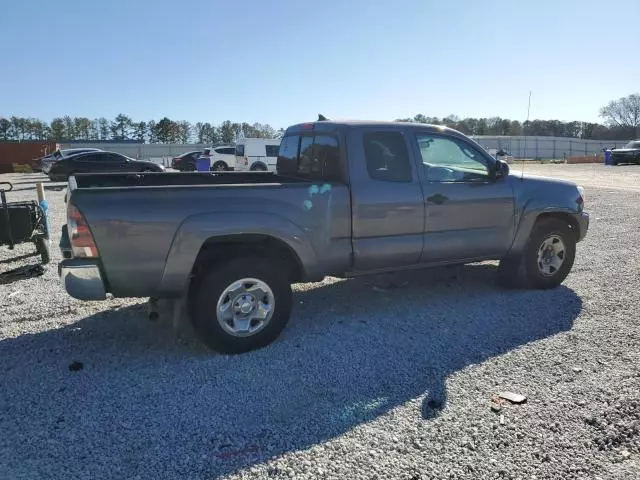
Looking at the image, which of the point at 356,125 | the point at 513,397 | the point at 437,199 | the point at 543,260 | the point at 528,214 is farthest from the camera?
the point at 543,260

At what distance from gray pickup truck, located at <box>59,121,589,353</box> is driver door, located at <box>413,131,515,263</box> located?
0.05 feet

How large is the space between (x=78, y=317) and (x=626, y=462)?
16.0 feet

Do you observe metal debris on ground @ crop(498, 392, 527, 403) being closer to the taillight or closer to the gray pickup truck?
the gray pickup truck

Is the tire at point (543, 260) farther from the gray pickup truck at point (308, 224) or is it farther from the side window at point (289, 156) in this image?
the side window at point (289, 156)

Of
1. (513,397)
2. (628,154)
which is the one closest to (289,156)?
(513,397)

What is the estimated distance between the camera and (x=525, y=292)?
5.86m

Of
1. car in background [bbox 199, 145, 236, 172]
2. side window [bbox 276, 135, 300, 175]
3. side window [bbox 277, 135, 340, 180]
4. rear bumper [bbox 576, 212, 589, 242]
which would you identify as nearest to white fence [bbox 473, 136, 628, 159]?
car in background [bbox 199, 145, 236, 172]

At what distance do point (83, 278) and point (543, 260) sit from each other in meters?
4.98

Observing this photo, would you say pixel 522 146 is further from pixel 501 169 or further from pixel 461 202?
pixel 461 202

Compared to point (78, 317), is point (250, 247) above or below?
above

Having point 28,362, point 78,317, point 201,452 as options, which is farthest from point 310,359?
point 78,317

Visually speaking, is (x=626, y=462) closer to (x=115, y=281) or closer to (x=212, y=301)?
(x=212, y=301)

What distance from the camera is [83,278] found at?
149 inches

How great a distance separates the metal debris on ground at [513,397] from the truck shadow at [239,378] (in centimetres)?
13
